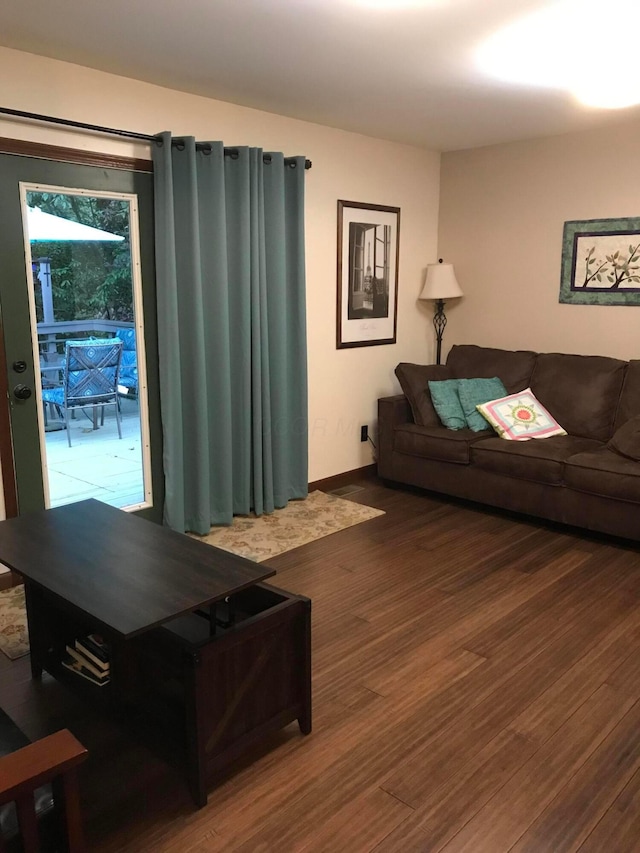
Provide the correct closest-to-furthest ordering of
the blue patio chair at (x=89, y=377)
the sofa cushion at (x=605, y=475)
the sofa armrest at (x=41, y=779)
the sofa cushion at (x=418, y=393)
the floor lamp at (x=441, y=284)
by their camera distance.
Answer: the sofa armrest at (x=41, y=779), the blue patio chair at (x=89, y=377), the sofa cushion at (x=605, y=475), the sofa cushion at (x=418, y=393), the floor lamp at (x=441, y=284)

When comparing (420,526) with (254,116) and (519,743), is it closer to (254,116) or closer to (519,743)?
(519,743)

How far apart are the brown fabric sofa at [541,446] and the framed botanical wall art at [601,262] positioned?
45 cm

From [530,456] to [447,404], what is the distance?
76 centimetres

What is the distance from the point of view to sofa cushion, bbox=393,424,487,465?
4.20m

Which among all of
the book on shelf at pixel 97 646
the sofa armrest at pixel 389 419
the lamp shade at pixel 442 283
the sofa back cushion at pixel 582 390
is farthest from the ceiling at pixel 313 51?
the book on shelf at pixel 97 646

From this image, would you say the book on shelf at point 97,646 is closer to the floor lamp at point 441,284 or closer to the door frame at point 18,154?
the door frame at point 18,154

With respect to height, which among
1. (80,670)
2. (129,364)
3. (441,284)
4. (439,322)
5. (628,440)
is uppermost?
(441,284)

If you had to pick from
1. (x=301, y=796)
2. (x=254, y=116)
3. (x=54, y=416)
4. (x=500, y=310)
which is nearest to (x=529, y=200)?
(x=500, y=310)

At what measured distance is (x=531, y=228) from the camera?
4.77 metres

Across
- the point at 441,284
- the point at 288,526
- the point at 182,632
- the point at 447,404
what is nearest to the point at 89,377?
the point at 288,526

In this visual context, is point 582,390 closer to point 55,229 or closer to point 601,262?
point 601,262

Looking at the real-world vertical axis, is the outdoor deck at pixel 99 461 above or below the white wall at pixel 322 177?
below

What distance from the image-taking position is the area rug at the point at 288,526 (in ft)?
12.0

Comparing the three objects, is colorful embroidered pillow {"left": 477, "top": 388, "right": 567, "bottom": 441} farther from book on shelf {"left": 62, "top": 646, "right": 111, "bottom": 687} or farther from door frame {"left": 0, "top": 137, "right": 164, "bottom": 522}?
book on shelf {"left": 62, "top": 646, "right": 111, "bottom": 687}
